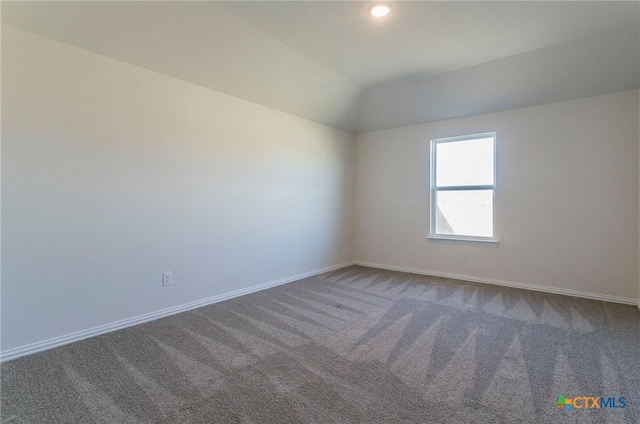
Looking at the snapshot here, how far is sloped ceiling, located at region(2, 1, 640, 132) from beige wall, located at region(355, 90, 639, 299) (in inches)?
10.2

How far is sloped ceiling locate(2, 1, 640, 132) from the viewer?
2293mm

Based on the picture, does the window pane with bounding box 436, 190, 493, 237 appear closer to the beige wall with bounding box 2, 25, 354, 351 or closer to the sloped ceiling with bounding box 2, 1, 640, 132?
the sloped ceiling with bounding box 2, 1, 640, 132

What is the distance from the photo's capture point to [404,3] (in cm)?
228

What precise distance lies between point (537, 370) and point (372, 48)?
301cm

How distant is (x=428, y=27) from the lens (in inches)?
102

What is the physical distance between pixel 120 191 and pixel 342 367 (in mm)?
2292

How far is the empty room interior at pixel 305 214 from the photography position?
1771 millimetres

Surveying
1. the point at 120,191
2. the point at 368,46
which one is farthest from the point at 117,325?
the point at 368,46

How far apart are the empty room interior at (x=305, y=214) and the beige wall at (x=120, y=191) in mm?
16

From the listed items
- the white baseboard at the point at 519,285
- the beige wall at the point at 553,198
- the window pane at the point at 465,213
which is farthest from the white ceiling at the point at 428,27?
the white baseboard at the point at 519,285

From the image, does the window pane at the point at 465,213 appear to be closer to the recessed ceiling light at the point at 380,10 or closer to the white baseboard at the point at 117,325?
the white baseboard at the point at 117,325

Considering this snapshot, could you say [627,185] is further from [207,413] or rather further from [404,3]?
[207,413]

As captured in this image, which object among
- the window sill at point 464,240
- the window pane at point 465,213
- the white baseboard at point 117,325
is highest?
the window pane at point 465,213
